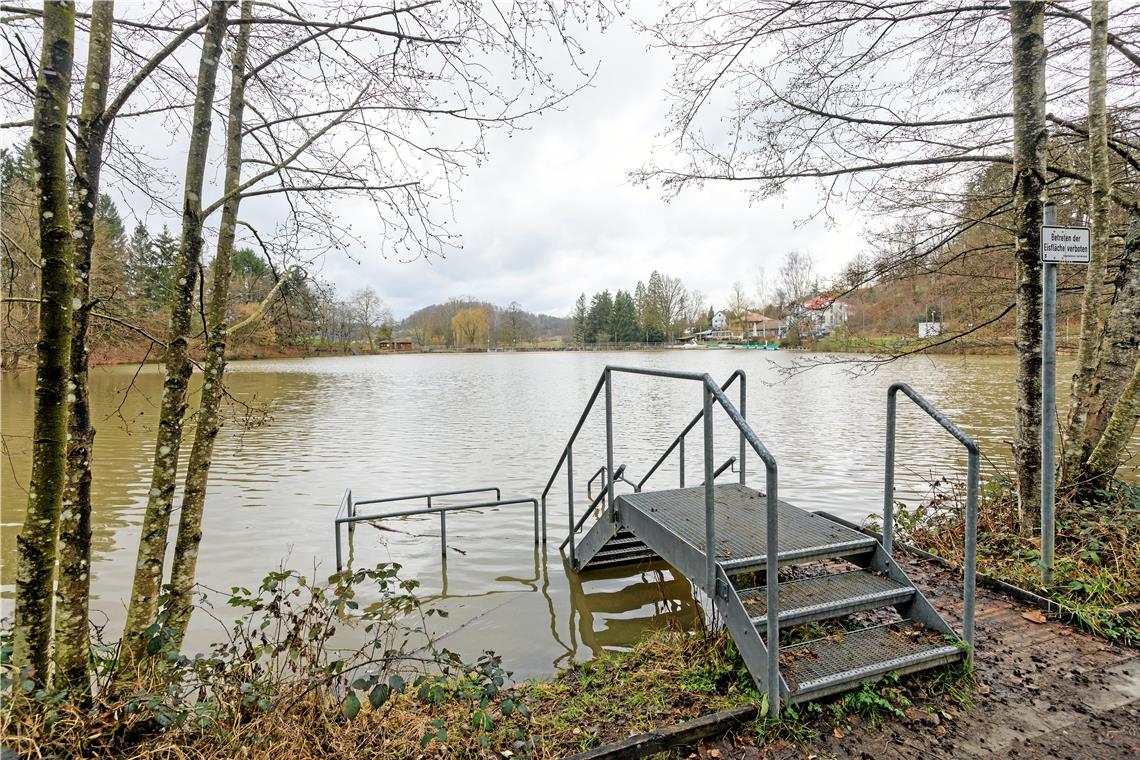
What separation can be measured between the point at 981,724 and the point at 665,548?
182 cm

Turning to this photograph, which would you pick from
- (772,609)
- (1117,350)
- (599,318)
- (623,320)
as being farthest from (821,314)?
(599,318)

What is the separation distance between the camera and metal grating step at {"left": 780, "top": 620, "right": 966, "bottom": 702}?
269 cm

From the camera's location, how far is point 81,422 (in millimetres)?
2416

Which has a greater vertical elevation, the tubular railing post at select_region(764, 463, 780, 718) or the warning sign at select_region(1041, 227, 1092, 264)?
the warning sign at select_region(1041, 227, 1092, 264)

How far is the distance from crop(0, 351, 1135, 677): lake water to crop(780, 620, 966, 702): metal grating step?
195cm

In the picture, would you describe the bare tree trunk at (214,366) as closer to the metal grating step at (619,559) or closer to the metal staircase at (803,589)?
the metal staircase at (803,589)

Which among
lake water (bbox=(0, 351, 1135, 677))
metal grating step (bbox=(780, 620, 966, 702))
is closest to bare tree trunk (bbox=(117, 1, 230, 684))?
lake water (bbox=(0, 351, 1135, 677))

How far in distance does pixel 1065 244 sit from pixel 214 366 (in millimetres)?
5440

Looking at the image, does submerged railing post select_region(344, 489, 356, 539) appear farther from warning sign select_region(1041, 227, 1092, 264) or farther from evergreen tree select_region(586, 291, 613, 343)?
evergreen tree select_region(586, 291, 613, 343)

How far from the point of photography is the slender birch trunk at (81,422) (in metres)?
2.40

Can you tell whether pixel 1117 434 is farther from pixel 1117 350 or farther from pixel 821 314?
pixel 821 314

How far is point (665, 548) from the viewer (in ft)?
12.5

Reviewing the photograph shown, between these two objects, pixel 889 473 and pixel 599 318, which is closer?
pixel 889 473

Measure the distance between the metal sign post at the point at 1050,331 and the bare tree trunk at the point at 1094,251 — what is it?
1.13 meters
